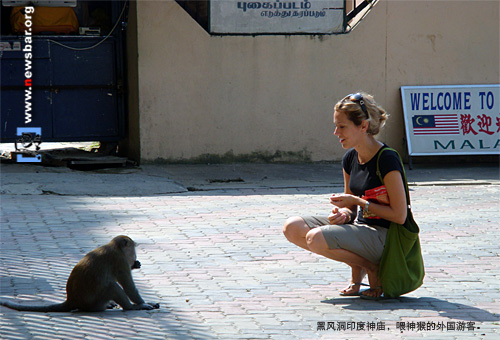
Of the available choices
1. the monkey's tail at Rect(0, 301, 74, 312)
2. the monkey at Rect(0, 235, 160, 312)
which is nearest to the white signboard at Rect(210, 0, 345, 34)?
the monkey at Rect(0, 235, 160, 312)

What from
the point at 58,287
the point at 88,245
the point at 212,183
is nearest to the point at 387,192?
the point at 58,287

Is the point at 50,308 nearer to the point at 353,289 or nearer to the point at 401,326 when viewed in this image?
the point at 353,289

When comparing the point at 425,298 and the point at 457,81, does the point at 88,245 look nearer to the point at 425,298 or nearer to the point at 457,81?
the point at 425,298

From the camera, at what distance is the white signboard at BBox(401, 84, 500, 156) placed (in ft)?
47.2

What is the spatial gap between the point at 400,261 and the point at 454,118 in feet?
30.8

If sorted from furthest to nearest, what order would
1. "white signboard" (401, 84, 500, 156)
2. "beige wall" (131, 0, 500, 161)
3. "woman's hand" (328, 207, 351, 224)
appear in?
→ "white signboard" (401, 84, 500, 156), "beige wall" (131, 0, 500, 161), "woman's hand" (328, 207, 351, 224)

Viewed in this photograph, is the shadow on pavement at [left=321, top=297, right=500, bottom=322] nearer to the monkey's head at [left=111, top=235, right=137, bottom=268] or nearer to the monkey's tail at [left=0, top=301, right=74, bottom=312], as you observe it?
the monkey's head at [left=111, top=235, right=137, bottom=268]

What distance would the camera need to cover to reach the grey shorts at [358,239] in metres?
5.65

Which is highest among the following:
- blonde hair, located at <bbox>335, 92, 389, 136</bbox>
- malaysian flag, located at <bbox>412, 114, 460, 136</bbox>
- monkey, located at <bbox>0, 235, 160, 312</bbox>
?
blonde hair, located at <bbox>335, 92, 389, 136</bbox>

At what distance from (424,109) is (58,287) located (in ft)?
32.0

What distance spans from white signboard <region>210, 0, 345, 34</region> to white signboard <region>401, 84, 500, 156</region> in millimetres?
1950

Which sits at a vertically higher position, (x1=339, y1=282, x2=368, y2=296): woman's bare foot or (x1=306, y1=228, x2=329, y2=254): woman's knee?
(x1=306, y1=228, x2=329, y2=254): woman's knee

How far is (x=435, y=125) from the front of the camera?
47.3 ft

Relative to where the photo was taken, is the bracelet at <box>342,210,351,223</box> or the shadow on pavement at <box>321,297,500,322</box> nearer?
the shadow on pavement at <box>321,297,500,322</box>
